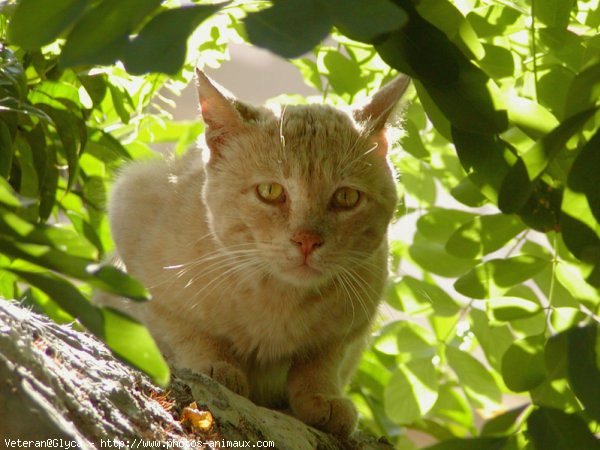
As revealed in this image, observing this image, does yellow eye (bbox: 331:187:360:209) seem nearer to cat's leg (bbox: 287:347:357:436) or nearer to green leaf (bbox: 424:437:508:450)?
cat's leg (bbox: 287:347:357:436)

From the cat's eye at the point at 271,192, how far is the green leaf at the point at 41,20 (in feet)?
3.57

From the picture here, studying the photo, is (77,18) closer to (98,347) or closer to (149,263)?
(98,347)

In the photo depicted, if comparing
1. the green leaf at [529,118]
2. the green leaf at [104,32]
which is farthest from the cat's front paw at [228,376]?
the green leaf at [104,32]

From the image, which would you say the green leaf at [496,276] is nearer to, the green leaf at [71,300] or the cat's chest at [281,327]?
the cat's chest at [281,327]

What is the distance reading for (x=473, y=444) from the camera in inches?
40.6

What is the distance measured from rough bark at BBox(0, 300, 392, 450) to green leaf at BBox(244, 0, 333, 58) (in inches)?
18.7

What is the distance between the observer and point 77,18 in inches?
30.5

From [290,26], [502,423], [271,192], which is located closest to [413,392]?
[271,192]

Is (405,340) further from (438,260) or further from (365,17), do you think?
(365,17)

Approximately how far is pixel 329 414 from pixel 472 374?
385 mm

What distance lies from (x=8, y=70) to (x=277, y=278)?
0.77 meters

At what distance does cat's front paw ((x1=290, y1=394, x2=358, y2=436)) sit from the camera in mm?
1729

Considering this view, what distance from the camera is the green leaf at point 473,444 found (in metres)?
1.01

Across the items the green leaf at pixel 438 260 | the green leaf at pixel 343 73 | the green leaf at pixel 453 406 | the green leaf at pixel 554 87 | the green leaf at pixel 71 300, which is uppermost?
the green leaf at pixel 554 87
